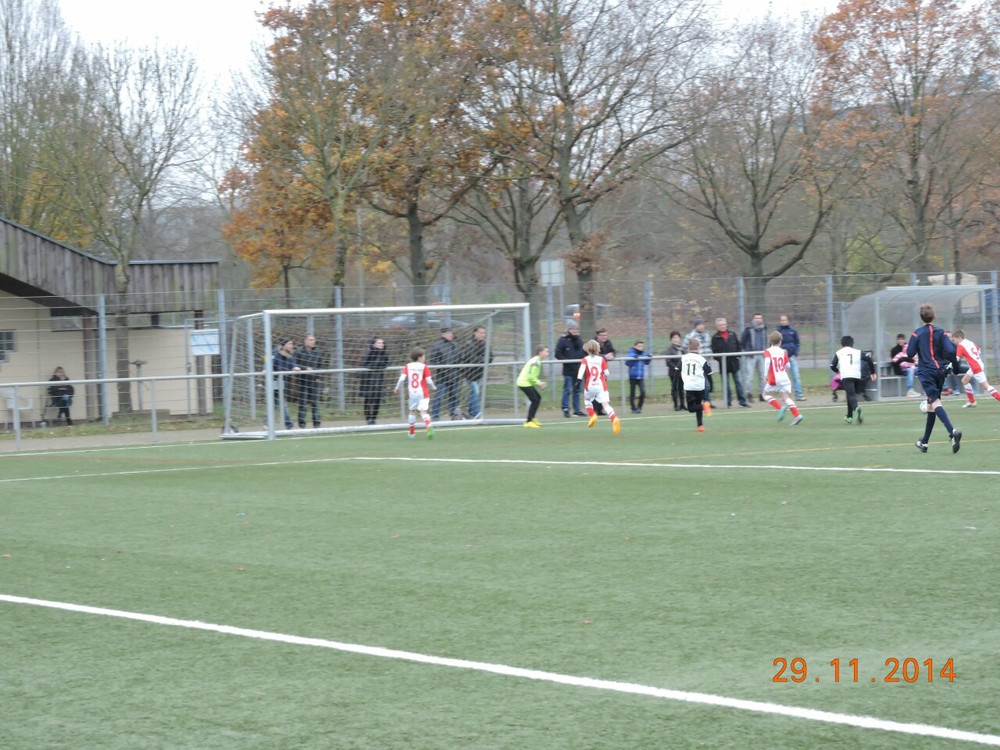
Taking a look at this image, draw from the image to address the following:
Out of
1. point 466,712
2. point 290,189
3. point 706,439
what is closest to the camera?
point 466,712

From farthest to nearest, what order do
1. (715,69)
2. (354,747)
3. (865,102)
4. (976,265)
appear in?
(976,265), (865,102), (715,69), (354,747)

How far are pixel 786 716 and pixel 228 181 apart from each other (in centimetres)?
3660

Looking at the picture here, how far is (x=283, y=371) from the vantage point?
23.1 metres

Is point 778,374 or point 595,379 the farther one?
point 778,374

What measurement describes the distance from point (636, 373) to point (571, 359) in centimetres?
140

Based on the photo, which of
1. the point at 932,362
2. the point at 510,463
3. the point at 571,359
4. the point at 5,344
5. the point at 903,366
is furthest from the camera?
the point at 903,366

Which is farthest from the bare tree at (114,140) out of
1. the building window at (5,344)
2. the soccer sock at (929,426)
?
the soccer sock at (929,426)

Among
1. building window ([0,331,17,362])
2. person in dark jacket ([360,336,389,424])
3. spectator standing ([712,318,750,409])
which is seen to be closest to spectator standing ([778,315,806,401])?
spectator standing ([712,318,750,409])

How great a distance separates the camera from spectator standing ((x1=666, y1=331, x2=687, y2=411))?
2636 cm

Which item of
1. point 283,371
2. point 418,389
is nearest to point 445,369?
point 283,371

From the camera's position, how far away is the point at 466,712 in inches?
201

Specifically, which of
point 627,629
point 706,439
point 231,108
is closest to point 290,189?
point 231,108

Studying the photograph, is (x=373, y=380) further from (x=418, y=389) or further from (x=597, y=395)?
(x=597, y=395)

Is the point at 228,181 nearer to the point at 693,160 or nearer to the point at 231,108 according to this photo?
the point at 231,108
